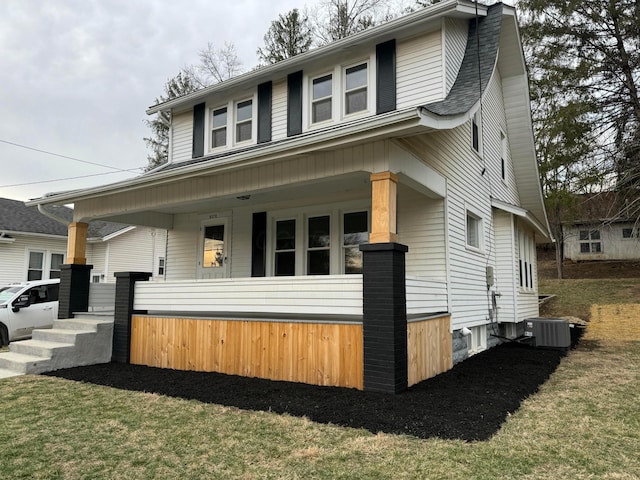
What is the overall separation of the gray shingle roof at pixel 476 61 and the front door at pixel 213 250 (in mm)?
5454

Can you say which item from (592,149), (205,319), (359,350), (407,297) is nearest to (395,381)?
(359,350)

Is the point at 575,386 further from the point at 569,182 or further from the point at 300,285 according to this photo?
the point at 569,182

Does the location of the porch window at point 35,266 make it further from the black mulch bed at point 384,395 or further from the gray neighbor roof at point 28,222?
the black mulch bed at point 384,395

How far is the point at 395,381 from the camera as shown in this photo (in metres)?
4.89

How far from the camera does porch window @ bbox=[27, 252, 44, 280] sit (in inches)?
659

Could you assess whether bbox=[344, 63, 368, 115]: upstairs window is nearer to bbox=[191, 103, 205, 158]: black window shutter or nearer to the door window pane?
bbox=[191, 103, 205, 158]: black window shutter

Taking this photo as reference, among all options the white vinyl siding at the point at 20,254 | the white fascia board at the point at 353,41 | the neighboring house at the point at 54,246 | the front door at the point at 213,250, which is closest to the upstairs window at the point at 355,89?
the white fascia board at the point at 353,41

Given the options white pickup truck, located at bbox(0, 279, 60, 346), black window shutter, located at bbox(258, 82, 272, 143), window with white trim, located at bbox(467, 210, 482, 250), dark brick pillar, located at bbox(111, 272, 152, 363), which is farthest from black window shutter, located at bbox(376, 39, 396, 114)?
white pickup truck, located at bbox(0, 279, 60, 346)

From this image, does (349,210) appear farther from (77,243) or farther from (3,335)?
(3,335)

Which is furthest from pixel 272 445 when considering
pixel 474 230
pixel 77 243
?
pixel 77 243

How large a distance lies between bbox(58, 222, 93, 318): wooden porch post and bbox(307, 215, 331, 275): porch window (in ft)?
14.4

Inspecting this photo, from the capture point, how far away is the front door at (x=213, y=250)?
388 inches

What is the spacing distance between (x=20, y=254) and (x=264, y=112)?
41.4ft

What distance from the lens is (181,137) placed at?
35.6 feet
